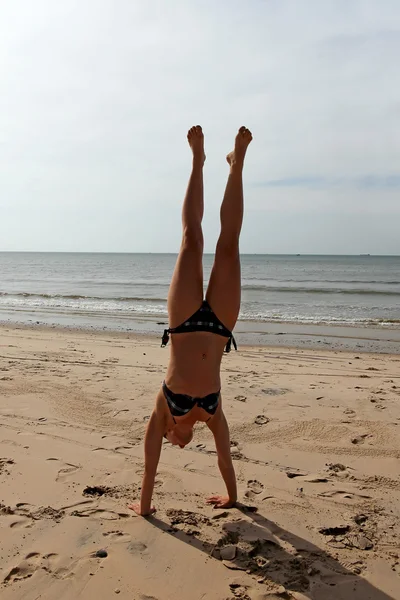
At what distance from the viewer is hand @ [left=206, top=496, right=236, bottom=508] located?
3.59 metres

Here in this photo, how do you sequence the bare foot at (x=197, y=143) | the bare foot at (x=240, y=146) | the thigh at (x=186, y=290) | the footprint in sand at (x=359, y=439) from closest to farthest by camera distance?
1. the thigh at (x=186, y=290)
2. the bare foot at (x=240, y=146)
3. the bare foot at (x=197, y=143)
4. the footprint in sand at (x=359, y=439)

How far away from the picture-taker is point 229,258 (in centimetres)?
339

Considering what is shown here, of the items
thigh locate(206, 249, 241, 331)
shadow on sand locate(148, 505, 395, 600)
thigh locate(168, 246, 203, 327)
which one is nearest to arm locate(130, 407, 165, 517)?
shadow on sand locate(148, 505, 395, 600)

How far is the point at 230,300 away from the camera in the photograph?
329 cm

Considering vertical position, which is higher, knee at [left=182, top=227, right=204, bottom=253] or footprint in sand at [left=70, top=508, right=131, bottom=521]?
knee at [left=182, top=227, right=204, bottom=253]

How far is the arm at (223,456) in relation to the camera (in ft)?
11.4

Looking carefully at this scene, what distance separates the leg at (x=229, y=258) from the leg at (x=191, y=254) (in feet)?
0.40

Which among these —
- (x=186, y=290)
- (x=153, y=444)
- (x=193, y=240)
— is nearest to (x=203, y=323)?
(x=186, y=290)

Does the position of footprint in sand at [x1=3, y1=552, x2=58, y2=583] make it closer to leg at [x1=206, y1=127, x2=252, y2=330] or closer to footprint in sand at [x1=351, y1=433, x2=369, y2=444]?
leg at [x1=206, y1=127, x2=252, y2=330]

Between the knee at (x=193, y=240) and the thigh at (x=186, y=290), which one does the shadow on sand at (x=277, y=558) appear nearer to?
the thigh at (x=186, y=290)

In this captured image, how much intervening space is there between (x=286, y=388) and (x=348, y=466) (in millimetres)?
2568

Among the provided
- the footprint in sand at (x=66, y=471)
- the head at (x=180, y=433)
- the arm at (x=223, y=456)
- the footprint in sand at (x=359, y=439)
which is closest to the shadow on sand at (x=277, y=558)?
the arm at (x=223, y=456)

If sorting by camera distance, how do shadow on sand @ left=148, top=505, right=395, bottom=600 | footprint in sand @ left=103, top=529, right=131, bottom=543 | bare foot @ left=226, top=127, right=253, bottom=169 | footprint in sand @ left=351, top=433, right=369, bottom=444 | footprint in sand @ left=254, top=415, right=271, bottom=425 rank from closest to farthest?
shadow on sand @ left=148, top=505, right=395, bottom=600 < footprint in sand @ left=103, top=529, right=131, bottom=543 < bare foot @ left=226, top=127, right=253, bottom=169 < footprint in sand @ left=351, top=433, right=369, bottom=444 < footprint in sand @ left=254, top=415, right=271, bottom=425

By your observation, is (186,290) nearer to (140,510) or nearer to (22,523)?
(140,510)
